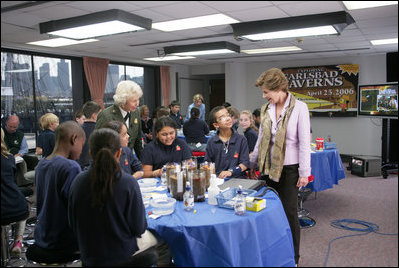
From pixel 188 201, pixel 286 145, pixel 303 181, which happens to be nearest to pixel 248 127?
pixel 286 145

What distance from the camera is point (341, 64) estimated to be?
7.63m

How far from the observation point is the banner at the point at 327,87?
297 inches

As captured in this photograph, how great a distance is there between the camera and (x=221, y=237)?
160 cm

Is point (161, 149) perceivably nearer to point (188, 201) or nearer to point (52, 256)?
point (188, 201)

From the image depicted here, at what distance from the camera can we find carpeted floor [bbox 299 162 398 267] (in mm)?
1107

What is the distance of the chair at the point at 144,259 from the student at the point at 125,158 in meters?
0.96

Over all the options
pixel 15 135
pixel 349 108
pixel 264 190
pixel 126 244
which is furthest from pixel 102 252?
pixel 349 108

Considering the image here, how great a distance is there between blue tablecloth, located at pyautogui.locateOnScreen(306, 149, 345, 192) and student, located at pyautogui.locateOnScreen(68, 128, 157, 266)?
2855 mm

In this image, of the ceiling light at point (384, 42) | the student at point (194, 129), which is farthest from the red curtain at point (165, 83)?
the ceiling light at point (384, 42)

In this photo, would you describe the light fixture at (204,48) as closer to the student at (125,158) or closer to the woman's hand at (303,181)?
the student at (125,158)

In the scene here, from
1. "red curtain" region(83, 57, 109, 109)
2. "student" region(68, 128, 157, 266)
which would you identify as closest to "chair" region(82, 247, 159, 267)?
"student" region(68, 128, 157, 266)

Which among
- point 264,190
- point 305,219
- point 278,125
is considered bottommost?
point 305,219

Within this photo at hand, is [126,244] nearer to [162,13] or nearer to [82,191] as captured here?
[82,191]

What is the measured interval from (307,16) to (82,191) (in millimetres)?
3357
